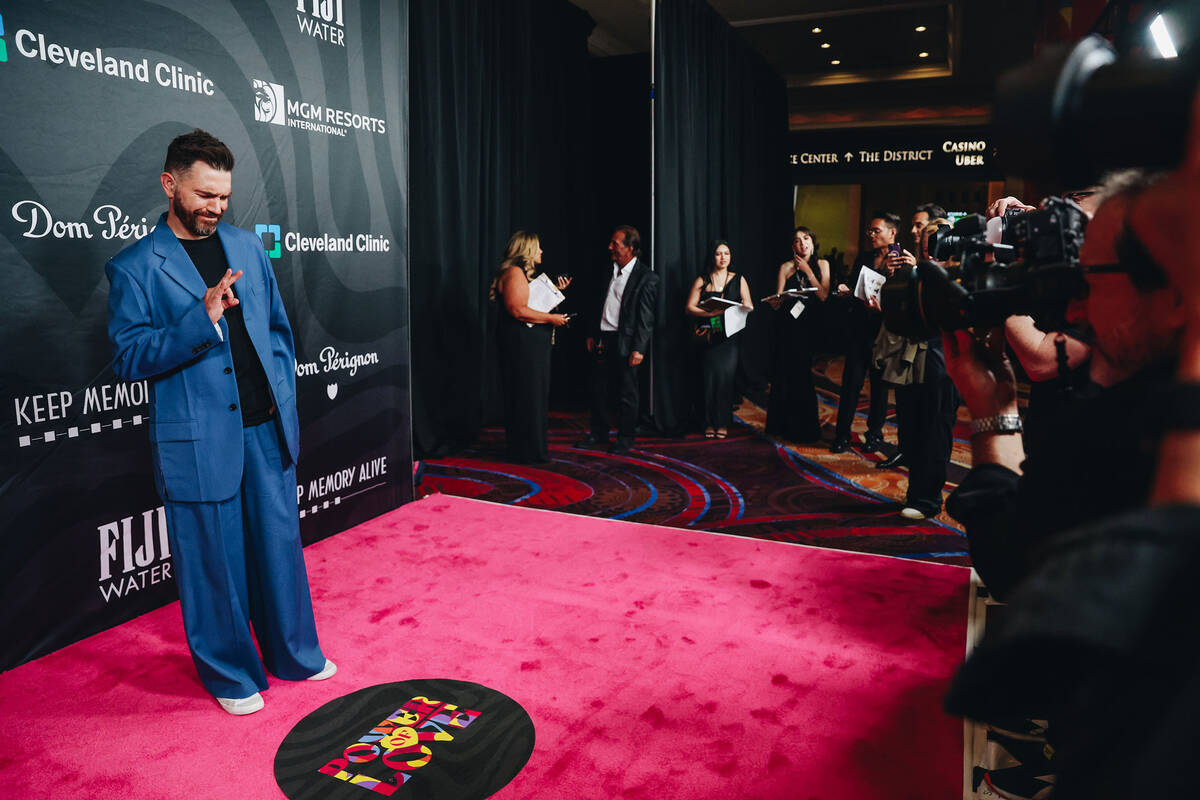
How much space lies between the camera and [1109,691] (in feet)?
1.62

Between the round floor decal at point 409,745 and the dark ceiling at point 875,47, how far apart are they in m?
6.91

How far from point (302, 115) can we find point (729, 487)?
9.91ft

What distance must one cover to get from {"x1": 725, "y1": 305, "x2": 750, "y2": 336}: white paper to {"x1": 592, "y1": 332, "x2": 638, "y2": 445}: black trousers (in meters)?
0.87

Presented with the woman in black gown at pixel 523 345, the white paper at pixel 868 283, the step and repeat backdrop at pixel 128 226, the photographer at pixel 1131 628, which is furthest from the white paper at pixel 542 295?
the photographer at pixel 1131 628

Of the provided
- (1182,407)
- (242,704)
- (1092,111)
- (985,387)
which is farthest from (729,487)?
A: (1182,407)

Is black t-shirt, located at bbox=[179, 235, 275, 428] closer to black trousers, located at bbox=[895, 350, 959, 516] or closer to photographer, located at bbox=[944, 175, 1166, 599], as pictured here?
photographer, located at bbox=[944, 175, 1166, 599]

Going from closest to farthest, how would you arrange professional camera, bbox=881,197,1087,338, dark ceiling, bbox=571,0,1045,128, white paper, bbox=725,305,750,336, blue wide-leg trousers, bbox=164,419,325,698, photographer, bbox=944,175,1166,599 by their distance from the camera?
photographer, bbox=944,175,1166,599, professional camera, bbox=881,197,1087,338, blue wide-leg trousers, bbox=164,419,325,698, white paper, bbox=725,305,750,336, dark ceiling, bbox=571,0,1045,128

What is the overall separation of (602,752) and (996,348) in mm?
1493

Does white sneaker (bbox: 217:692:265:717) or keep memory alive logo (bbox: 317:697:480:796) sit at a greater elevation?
white sneaker (bbox: 217:692:265:717)

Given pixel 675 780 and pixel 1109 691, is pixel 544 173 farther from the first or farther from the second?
Result: pixel 1109 691

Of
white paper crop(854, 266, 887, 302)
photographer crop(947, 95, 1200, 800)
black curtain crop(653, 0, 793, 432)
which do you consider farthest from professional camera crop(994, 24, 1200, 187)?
black curtain crop(653, 0, 793, 432)

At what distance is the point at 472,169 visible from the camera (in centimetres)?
627

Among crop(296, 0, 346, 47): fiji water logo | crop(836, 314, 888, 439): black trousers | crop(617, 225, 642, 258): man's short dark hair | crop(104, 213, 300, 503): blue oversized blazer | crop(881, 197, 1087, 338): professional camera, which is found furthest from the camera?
crop(617, 225, 642, 258): man's short dark hair

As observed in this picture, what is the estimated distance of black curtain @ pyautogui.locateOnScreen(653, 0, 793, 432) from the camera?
6406 mm
